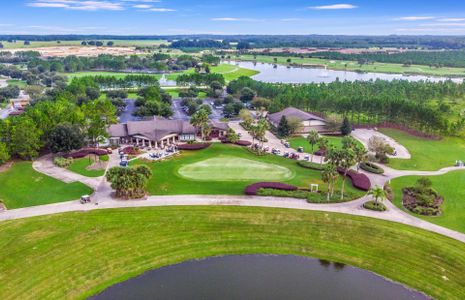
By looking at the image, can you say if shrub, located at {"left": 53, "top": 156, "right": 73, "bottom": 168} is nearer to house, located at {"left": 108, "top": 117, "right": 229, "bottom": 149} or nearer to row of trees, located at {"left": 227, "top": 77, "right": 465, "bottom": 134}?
house, located at {"left": 108, "top": 117, "right": 229, "bottom": 149}

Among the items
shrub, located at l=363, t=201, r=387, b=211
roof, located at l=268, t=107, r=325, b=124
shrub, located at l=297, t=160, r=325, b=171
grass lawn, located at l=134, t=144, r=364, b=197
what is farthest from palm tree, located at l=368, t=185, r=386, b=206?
roof, located at l=268, t=107, r=325, b=124

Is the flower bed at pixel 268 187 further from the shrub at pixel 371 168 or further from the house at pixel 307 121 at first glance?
the house at pixel 307 121

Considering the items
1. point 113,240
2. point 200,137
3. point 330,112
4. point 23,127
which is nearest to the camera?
point 113,240

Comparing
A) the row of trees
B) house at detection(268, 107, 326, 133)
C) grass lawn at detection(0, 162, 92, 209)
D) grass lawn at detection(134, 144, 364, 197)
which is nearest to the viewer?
grass lawn at detection(0, 162, 92, 209)

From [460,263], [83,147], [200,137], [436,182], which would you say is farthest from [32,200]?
[436,182]

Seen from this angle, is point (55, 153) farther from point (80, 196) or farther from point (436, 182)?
point (436, 182)
